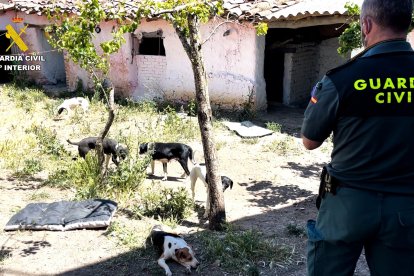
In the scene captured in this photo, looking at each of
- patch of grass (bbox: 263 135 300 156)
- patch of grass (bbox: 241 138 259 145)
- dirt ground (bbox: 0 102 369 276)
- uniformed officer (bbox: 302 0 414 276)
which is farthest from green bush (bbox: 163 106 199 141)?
uniformed officer (bbox: 302 0 414 276)

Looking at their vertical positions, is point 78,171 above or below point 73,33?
below

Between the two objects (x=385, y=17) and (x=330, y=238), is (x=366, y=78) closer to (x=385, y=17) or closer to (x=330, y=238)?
(x=385, y=17)

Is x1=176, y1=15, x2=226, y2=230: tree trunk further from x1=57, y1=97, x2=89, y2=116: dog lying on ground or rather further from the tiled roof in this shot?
x1=57, y1=97, x2=89, y2=116: dog lying on ground

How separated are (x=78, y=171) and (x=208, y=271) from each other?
2818 millimetres

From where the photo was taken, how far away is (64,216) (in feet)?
15.3

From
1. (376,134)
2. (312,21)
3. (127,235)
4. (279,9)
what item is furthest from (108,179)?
(279,9)

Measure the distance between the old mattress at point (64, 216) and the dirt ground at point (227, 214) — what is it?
0.08 meters

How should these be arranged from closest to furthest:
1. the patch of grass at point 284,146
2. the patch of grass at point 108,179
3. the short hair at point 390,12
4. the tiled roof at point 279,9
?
the short hair at point 390,12, the patch of grass at point 108,179, the patch of grass at point 284,146, the tiled roof at point 279,9

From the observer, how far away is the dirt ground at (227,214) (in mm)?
3811

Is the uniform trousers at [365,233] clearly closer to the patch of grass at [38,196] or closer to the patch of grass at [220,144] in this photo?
the patch of grass at [38,196]

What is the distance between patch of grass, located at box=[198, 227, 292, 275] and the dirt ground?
0.09 meters

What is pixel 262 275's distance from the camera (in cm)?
356

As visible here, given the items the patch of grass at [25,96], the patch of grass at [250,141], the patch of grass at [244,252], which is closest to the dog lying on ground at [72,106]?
the patch of grass at [25,96]

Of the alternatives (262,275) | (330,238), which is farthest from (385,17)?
(262,275)
